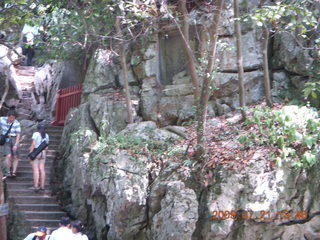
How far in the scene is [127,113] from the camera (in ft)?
38.2

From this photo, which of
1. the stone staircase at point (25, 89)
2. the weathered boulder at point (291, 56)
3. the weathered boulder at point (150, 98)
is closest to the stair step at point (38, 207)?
the weathered boulder at point (150, 98)

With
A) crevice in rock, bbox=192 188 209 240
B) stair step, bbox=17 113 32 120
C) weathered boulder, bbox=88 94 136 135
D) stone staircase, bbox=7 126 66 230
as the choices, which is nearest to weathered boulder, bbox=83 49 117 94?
weathered boulder, bbox=88 94 136 135

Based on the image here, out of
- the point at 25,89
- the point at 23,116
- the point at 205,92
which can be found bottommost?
the point at 205,92

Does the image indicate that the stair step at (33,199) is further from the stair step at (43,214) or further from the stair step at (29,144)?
the stair step at (29,144)

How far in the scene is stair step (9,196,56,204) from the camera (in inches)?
413

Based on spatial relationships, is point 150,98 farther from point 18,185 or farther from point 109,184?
point 18,185

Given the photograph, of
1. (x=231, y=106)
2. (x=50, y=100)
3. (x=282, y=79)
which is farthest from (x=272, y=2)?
(x=50, y=100)

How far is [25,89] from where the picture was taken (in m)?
18.5

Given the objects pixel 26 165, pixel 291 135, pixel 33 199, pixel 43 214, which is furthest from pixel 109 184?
pixel 26 165

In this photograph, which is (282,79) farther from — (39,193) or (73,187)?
(39,193)

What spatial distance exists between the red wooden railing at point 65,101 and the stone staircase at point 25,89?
2.50m

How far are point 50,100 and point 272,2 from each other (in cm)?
980
